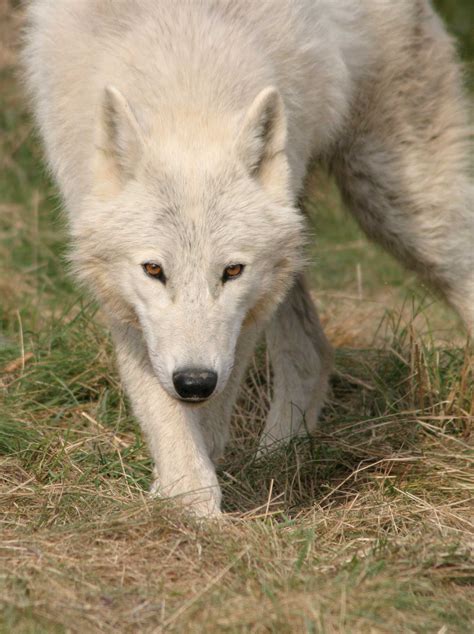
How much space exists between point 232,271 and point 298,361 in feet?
6.69

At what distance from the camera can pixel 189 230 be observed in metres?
4.04

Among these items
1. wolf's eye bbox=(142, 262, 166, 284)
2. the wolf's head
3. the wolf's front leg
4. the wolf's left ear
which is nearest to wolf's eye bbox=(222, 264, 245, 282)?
the wolf's head

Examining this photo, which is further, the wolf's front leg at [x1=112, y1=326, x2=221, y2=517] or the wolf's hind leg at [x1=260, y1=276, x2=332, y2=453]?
the wolf's hind leg at [x1=260, y1=276, x2=332, y2=453]

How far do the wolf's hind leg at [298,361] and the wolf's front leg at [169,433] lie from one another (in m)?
1.33

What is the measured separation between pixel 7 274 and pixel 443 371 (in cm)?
306

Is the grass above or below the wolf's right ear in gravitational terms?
below

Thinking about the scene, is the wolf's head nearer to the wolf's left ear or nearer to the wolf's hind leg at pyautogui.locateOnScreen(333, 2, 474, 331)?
the wolf's left ear

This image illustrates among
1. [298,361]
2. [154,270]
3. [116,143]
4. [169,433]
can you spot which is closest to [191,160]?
[116,143]

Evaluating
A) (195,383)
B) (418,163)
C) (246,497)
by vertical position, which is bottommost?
(246,497)

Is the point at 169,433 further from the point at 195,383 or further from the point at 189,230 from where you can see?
the point at 189,230

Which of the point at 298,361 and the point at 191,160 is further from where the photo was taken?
the point at 298,361

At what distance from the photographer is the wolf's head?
13.1ft

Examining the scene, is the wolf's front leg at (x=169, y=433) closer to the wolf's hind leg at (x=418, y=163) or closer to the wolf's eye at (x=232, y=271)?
the wolf's eye at (x=232, y=271)

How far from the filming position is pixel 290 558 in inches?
151
